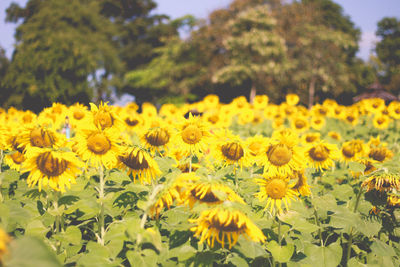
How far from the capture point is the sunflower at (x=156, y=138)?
2.49 m

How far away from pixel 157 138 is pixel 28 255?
179cm

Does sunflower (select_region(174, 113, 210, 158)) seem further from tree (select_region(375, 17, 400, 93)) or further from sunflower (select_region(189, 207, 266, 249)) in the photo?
tree (select_region(375, 17, 400, 93))

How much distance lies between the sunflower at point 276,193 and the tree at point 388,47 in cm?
2990

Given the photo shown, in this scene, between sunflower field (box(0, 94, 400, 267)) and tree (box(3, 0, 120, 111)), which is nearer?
sunflower field (box(0, 94, 400, 267))

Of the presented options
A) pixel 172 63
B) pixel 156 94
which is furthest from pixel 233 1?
pixel 156 94

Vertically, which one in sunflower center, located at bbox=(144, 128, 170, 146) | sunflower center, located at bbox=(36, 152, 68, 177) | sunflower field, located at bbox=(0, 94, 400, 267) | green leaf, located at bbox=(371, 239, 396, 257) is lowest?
green leaf, located at bbox=(371, 239, 396, 257)

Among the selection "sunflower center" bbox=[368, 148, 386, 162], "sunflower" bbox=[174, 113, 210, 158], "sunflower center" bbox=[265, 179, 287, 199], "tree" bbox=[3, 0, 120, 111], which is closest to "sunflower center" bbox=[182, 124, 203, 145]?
"sunflower" bbox=[174, 113, 210, 158]

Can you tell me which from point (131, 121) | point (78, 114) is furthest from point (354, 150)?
point (78, 114)

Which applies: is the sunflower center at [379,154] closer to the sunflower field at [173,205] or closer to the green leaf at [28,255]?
the sunflower field at [173,205]

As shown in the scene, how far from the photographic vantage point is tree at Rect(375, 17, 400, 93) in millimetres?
30002

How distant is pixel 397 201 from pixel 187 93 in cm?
2318

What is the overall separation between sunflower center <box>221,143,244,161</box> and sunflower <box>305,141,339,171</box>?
3.51 ft

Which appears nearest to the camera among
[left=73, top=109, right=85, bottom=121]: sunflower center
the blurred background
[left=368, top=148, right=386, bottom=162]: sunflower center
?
[left=368, top=148, right=386, bottom=162]: sunflower center

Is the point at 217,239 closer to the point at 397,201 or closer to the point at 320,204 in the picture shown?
the point at 320,204
